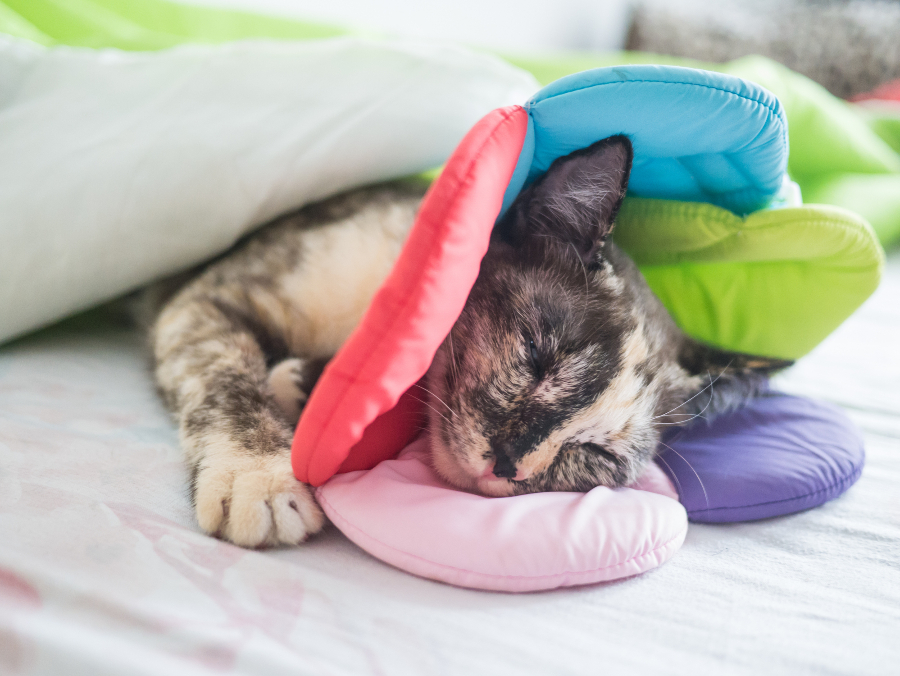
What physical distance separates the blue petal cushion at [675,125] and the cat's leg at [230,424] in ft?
1.86

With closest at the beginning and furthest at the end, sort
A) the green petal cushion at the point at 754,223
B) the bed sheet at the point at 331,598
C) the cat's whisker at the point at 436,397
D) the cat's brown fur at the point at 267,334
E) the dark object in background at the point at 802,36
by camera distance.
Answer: the bed sheet at the point at 331,598, the cat's brown fur at the point at 267,334, the cat's whisker at the point at 436,397, the green petal cushion at the point at 754,223, the dark object in background at the point at 802,36

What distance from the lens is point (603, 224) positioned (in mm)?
918

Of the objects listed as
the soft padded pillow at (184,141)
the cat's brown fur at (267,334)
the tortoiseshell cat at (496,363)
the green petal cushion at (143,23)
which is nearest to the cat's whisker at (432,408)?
the tortoiseshell cat at (496,363)

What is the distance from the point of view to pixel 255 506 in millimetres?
709

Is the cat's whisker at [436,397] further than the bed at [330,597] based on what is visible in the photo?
Yes

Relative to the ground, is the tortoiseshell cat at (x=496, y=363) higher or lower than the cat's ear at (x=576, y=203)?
lower

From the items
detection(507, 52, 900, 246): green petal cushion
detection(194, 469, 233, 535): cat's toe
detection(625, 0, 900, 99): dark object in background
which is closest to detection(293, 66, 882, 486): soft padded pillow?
detection(194, 469, 233, 535): cat's toe

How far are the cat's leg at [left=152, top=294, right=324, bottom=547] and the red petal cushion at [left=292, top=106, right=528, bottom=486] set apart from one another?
9cm

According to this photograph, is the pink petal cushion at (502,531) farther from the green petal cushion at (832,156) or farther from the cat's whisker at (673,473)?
the green petal cushion at (832,156)

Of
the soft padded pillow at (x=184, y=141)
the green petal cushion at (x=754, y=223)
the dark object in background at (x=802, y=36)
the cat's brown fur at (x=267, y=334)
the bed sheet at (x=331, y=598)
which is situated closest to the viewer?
the bed sheet at (x=331, y=598)

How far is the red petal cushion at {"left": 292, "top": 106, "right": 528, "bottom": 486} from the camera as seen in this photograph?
2.06 ft

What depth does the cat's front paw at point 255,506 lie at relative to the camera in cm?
70

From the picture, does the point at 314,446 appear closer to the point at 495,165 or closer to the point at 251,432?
the point at 251,432

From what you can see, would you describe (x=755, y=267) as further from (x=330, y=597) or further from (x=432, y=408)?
(x=330, y=597)
